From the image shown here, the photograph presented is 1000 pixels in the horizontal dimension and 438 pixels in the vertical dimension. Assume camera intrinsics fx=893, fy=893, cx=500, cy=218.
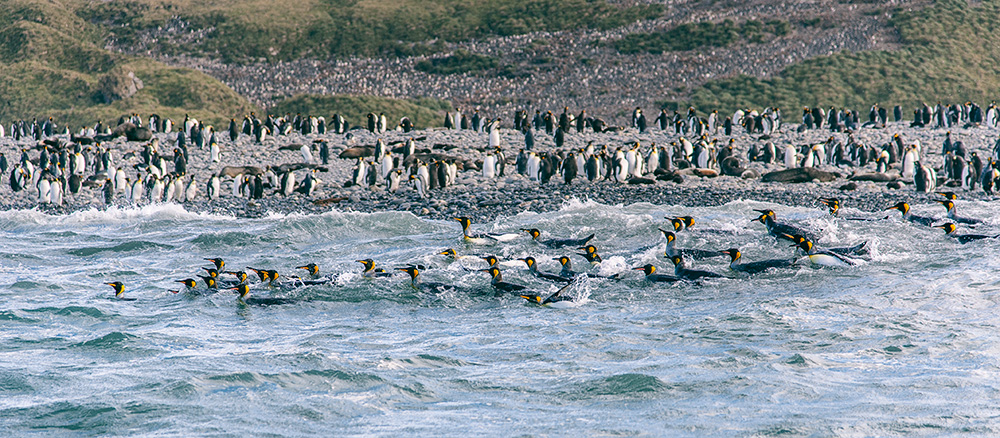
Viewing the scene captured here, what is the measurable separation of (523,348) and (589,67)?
43825 mm

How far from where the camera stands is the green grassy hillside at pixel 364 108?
1802 inches

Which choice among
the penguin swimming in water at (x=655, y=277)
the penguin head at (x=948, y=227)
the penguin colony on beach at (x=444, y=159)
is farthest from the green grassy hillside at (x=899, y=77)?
the penguin swimming in water at (x=655, y=277)

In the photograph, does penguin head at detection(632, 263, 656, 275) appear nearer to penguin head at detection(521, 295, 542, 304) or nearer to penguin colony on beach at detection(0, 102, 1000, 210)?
penguin head at detection(521, 295, 542, 304)

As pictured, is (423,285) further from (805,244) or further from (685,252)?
(805,244)

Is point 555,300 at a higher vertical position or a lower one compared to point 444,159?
lower

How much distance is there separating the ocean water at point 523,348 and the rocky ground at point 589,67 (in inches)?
1241

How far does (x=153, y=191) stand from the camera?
75.5 ft

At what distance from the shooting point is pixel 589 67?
5244 centimetres

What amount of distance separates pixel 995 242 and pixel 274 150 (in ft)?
69.3

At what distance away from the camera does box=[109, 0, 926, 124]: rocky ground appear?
48938 millimetres

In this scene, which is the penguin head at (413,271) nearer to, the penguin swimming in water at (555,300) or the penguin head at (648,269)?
the penguin swimming in water at (555,300)

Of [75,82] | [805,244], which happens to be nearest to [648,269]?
[805,244]

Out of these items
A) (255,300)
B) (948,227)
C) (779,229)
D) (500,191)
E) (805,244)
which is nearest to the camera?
(255,300)

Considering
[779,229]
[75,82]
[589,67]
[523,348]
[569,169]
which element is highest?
[589,67]
